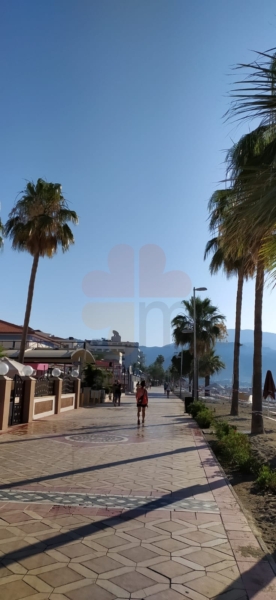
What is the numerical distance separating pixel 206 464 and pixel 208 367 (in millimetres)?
52892

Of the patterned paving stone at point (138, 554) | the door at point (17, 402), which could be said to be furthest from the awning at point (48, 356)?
the patterned paving stone at point (138, 554)

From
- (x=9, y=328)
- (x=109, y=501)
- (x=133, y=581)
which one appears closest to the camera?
(x=133, y=581)

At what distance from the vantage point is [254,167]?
4246mm

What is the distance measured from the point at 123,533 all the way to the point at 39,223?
60.4 ft

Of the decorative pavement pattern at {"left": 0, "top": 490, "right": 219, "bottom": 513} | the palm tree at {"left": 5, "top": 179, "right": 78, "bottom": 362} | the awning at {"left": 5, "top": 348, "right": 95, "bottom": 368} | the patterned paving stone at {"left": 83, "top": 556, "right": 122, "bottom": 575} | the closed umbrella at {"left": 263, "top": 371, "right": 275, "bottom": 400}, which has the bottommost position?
the decorative pavement pattern at {"left": 0, "top": 490, "right": 219, "bottom": 513}

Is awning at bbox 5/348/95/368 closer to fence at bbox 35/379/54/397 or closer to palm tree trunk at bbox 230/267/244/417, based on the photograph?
fence at bbox 35/379/54/397

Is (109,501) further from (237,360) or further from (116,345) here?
(116,345)

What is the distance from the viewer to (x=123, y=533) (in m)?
4.63

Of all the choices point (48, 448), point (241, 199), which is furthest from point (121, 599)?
point (48, 448)

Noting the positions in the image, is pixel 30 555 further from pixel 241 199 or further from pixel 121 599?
Result: pixel 241 199

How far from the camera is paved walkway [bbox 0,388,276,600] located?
3484 mm

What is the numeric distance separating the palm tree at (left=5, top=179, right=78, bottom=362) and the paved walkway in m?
14.1

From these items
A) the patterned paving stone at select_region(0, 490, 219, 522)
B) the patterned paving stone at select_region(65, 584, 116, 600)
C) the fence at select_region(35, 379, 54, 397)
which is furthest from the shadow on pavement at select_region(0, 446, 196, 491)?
the fence at select_region(35, 379, 54, 397)

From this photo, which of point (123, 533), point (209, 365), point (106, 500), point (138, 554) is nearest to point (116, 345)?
point (209, 365)
